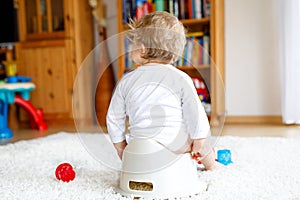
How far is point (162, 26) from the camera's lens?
0.98m

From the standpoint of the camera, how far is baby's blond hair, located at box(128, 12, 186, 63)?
96 cm

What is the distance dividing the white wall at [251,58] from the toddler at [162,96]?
1.53m

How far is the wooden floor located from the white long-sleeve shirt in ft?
2.64

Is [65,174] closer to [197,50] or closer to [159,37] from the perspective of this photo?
[159,37]

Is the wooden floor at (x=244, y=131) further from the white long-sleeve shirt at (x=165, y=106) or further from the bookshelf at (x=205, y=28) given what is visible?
the white long-sleeve shirt at (x=165, y=106)

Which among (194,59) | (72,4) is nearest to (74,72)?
(72,4)

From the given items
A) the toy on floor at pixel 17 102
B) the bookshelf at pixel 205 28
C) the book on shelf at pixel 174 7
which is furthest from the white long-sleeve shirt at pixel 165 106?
the book on shelf at pixel 174 7

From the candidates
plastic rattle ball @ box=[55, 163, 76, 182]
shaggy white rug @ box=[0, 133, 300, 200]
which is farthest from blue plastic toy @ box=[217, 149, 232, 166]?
plastic rattle ball @ box=[55, 163, 76, 182]

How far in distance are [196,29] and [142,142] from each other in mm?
1745

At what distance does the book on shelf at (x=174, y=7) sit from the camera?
235 cm

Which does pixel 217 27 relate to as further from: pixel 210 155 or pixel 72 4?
pixel 210 155

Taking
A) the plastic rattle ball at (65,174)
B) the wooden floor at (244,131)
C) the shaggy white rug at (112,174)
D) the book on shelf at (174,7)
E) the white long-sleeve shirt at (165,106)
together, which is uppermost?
the book on shelf at (174,7)

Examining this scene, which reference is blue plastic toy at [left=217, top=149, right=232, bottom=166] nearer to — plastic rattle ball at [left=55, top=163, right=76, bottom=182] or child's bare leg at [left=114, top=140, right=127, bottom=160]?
child's bare leg at [left=114, top=140, right=127, bottom=160]

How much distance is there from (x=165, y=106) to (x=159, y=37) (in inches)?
7.2
